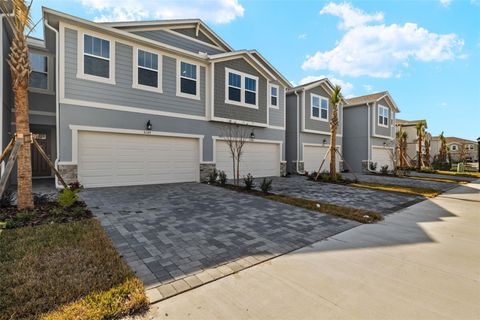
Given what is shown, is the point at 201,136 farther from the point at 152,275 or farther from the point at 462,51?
the point at 462,51

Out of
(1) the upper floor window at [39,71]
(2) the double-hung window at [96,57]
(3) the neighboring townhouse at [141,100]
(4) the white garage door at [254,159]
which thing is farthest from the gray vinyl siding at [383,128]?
(1) the upper floor window at [39,71]

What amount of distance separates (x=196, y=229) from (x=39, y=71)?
11660mm

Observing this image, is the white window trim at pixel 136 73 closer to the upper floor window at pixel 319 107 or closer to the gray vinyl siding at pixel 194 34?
the gray vinyl siding at pixel 194 34

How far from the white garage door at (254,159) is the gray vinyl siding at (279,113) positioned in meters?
1.35

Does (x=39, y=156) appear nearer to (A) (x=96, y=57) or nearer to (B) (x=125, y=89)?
(B) (x=125, y=89)

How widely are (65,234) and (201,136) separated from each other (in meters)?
7.97

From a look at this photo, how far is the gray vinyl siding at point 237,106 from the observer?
478 inches

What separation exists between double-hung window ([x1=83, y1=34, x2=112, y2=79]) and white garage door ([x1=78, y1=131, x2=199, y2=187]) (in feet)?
7.56

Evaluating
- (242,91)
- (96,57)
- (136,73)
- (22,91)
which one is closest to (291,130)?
(242,91)

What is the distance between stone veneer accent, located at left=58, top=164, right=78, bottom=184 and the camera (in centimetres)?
844

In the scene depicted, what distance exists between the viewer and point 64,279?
9.19ft

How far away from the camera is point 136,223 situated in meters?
5.09

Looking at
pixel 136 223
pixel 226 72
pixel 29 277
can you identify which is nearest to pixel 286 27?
pixel 226 72

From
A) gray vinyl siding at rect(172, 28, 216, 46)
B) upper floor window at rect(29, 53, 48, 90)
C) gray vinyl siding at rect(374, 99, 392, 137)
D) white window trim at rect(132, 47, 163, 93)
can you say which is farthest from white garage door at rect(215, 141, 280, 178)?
gray vinyl siding at rect(374, 99, 392, 137)
